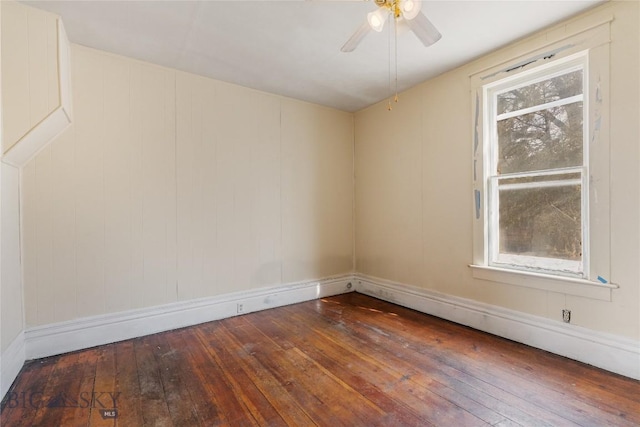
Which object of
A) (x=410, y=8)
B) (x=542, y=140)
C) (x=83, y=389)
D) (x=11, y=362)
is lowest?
(x=83, y=389)

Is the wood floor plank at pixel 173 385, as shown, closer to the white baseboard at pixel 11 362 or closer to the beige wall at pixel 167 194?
the beige wall at pixel 167 194

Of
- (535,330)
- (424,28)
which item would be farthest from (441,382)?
(424,28)

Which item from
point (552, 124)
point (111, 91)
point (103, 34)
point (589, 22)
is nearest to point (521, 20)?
point (589, 22)

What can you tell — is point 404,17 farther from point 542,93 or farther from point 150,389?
point 150,389

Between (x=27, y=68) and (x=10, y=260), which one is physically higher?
(x=27, y=68)

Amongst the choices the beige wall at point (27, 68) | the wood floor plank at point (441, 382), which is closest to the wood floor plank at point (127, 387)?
the wood floor plank at point (441, 382)

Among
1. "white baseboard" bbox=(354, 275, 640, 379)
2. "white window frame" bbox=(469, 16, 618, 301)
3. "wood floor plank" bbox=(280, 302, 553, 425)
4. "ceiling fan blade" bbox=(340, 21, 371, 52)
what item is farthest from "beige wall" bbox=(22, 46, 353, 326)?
"white window frame" bbox=(469, 16, 618, 301)

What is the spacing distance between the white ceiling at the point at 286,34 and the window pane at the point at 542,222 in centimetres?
139

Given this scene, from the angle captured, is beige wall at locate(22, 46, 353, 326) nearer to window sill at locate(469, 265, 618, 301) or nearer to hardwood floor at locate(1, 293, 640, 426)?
hardwood floor at locate(1, 293, 640, 426)

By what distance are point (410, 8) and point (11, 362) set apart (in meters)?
3.55

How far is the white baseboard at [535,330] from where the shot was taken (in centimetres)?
222

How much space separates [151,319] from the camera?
306cm

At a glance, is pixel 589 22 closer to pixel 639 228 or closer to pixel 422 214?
pixel 639 228

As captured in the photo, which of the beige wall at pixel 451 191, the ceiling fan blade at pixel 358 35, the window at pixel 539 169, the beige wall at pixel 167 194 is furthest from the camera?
the beige wall at pixel 167 194
